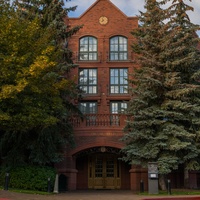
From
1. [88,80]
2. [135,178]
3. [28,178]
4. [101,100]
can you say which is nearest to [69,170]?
[135,178]

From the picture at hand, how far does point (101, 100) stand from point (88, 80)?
2.10m

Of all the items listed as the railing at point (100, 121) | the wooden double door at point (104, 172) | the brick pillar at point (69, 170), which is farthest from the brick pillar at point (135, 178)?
the brick pillar at point (69, 170)

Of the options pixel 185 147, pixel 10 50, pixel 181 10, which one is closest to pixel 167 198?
pixel 185 147

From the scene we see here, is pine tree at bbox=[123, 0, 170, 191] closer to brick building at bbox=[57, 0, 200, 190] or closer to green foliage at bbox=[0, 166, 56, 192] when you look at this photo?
brick building at bbox=[57, 0, 200, 190]

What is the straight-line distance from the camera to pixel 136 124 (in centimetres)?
2052

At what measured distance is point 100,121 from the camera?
80.1ft

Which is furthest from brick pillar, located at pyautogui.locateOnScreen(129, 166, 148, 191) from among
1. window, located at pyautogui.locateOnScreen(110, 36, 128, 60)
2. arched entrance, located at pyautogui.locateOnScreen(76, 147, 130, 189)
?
window, located at pyautogui.locateOnScreen(110, 36, 128, 60)

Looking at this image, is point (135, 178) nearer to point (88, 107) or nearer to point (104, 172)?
point (104, 172)

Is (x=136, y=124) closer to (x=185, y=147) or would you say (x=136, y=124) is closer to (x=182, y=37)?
(x=185, y=147)

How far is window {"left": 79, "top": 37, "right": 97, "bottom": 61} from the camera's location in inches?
1128

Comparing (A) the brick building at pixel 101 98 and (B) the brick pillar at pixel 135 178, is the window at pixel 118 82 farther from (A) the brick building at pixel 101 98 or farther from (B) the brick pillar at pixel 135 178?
(B) the brick pillar at pixel 135 178

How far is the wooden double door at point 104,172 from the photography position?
26.2m

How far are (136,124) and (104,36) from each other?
1110 centimetres

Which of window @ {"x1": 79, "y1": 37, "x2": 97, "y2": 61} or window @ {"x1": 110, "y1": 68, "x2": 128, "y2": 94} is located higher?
window @ {"x1": 79, "y1": 37, "x2": 97, "y2": 61}
